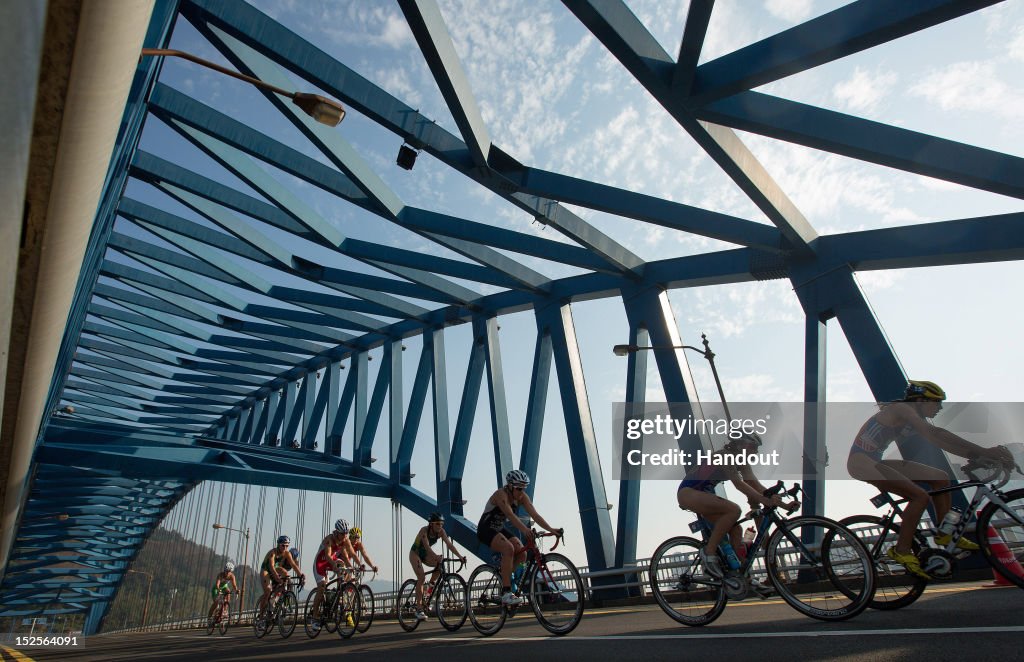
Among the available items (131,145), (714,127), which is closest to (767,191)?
(714,127)

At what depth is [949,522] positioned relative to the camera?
15.7ft

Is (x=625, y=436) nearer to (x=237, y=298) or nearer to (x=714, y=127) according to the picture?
(x=714, y=127)

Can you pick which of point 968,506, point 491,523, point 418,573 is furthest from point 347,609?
point 968,506

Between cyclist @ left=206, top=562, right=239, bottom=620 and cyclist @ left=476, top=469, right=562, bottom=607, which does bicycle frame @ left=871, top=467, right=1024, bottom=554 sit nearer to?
cyclist @ left=476, top=469, right=562, bottom=607

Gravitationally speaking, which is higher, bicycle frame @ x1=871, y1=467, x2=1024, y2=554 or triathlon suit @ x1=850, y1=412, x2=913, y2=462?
triathlon suit @ x1=850, y1=412, x2=913, y2=462

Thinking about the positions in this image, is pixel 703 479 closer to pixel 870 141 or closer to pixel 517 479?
pixel 517 479

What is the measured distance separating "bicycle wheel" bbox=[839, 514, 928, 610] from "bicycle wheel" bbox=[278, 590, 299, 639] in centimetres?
884

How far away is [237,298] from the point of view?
21297 mm

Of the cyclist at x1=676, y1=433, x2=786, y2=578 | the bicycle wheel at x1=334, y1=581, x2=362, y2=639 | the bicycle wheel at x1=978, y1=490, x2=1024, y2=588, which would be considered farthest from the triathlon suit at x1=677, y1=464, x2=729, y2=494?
the bicycle wheel at x1=334, y1=581, x2=362, y2=639

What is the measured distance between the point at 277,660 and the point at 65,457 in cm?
1225

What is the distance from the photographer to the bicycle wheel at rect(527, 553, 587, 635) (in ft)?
20.8

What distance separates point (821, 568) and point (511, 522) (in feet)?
9.87

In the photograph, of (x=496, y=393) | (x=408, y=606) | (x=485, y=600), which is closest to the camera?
(x=485, y=600)

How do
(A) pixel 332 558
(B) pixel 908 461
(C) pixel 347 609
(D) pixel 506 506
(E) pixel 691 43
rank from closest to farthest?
1. (B) pixel 908 461
2. (D) pixel 506 506
3. (E) pixel 691 43
4. (C) pixel 347 609
5. (A) pixel 332 558
